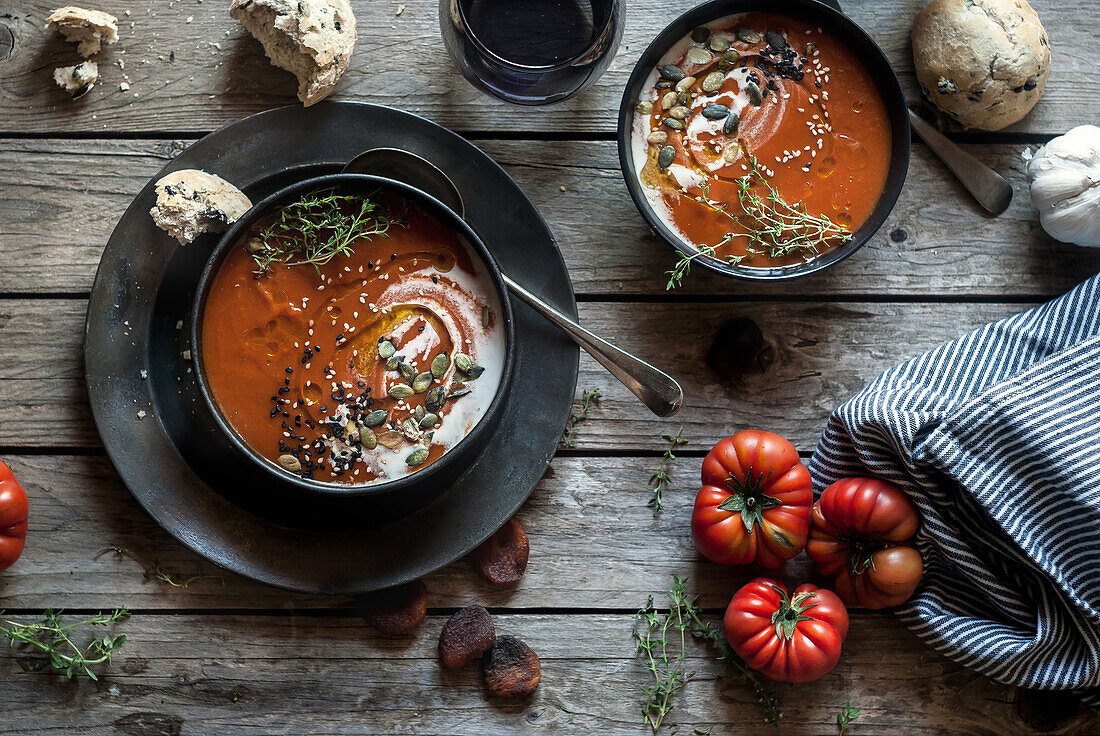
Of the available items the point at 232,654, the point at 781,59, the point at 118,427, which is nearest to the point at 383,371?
the point at 118,427

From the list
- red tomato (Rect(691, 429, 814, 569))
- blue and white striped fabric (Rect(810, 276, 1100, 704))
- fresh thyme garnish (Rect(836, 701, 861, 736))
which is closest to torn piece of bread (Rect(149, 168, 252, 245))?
red tomato (Rect(691, 429, 814, 569))

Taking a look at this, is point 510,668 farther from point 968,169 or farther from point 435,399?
point 968,169

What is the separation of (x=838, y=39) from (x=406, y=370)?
122 centimetres

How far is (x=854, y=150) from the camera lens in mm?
1985

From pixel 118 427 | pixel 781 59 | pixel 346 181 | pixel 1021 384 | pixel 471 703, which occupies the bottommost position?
pixel 471 703

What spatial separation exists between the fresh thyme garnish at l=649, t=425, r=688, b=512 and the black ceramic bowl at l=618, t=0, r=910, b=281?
0.42 meters

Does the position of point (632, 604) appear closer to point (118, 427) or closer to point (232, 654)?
point (232, 654)

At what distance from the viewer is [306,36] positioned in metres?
1.89

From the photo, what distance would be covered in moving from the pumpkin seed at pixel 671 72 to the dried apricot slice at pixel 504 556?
1.07 metres

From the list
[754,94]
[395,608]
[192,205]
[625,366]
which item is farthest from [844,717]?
[192,205]

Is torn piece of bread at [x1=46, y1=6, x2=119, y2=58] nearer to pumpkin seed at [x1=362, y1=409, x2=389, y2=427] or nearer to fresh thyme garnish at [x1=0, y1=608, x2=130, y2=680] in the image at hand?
pumpkin seed at [x1=362, y1=409, x2=389, y2=427]

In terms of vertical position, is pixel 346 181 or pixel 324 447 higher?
pixel 346 181

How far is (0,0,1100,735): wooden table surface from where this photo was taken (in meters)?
2.03

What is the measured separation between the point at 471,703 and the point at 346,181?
121 centimetres
